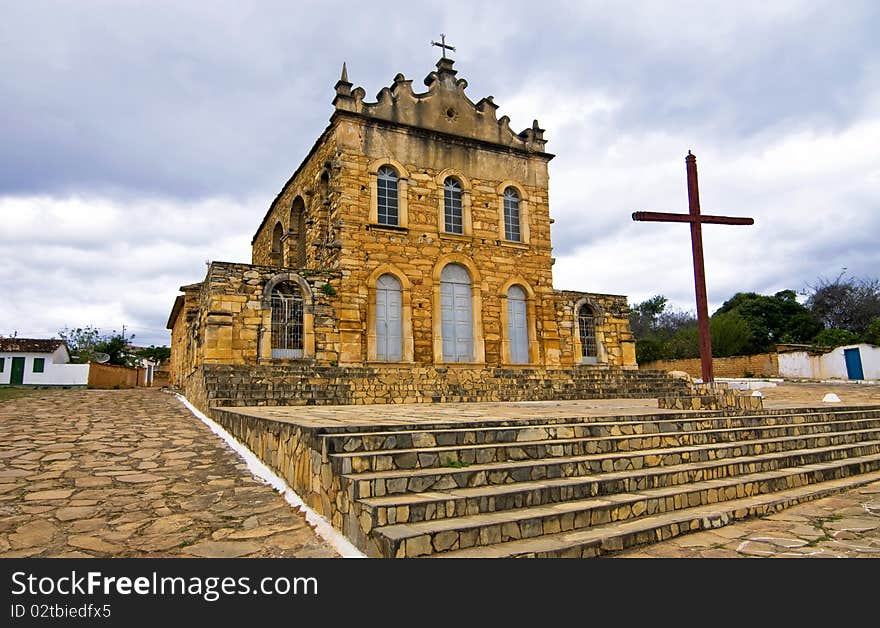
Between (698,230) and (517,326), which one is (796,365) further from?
(698,230)

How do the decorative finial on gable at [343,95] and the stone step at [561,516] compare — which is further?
the decorative finial on gable at [343,95]

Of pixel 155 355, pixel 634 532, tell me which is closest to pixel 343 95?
pixel 634 532

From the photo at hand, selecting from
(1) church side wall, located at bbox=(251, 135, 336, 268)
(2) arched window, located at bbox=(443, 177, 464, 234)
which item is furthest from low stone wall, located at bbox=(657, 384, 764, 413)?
(1) church side wall, located at bbox=(251, 135, 336, 268)

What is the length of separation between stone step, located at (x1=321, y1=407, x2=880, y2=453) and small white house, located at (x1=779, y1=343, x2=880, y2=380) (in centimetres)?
1955

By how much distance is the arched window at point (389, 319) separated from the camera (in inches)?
596

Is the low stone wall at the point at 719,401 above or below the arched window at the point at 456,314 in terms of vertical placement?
below

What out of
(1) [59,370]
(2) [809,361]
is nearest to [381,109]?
(2) [809,361]

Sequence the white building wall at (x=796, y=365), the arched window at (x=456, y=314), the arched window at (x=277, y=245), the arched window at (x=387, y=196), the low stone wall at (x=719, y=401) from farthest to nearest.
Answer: the white building wall at (x=796, y=365)
the arched window at (x=277, y=245)
the arched window at (x=456, y=314)
the arched window at (x=387, y=196)
the low stone wall at (x=719, y=401)

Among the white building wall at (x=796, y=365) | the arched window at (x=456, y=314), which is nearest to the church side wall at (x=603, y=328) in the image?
the arched window at (x=456, y=314)

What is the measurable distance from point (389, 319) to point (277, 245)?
7.43 meters

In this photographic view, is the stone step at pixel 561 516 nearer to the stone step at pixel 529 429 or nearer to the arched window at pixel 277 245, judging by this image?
the stone step at pixel 529 429

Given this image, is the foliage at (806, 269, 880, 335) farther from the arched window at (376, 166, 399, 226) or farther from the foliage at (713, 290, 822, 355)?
the arched window at (376, 166, 399, 226)

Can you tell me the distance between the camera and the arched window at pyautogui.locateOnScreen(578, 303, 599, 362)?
698 inches

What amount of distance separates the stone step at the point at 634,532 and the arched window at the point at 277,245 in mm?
17531
